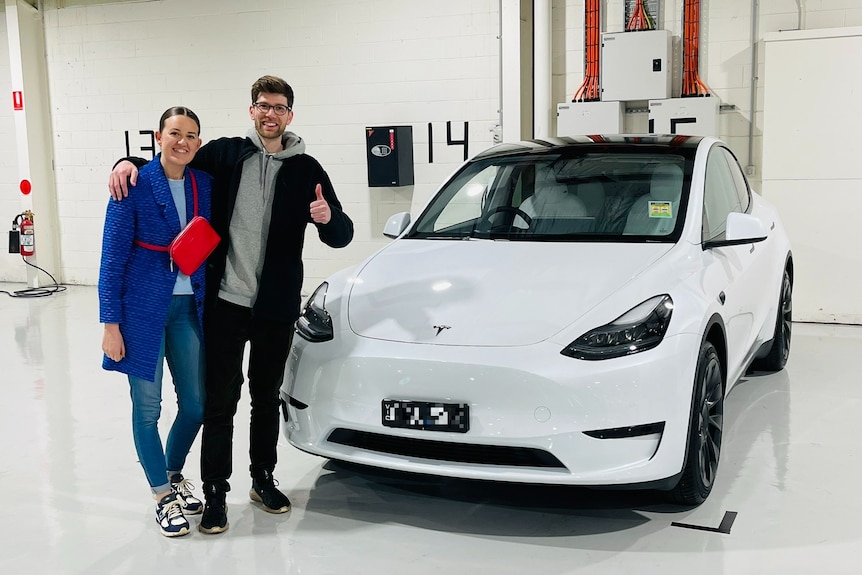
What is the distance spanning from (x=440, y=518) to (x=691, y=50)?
5189mm

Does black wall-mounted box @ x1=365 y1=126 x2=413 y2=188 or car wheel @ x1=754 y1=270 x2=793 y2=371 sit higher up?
black wall-mounted box @ x1=365 y1=126 x2=413 y2=188

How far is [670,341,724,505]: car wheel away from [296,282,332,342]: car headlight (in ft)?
4.14

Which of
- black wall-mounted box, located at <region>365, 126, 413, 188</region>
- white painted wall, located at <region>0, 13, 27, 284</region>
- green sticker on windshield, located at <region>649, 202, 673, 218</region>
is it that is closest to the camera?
green sticker on windshield, located at <region>649, 202, 673, 218</region>

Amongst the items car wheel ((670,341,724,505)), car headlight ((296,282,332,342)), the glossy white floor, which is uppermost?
car headlight ((296,282,332,342))

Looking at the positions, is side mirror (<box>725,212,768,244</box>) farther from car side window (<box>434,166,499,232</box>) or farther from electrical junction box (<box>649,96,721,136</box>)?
electrical junction box (<box>649,96,721,136</box>)

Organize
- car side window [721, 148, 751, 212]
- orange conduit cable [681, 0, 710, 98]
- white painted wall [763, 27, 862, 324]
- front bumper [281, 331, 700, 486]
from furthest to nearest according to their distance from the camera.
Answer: orange conduit cable [681, 0, 710, 98], white painted wall [763, 27, 862, 324], car side window [721, 148, 751, 212], front bumper [281, 331, 700, 486]

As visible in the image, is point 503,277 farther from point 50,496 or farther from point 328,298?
point 50,496

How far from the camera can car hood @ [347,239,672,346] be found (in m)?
2.96

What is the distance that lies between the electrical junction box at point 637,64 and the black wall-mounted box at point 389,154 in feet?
6.07

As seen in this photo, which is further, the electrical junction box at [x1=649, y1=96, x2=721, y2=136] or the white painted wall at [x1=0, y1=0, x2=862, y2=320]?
the white painted wall at [x1=0, y1=0, x2=862, y2=320]

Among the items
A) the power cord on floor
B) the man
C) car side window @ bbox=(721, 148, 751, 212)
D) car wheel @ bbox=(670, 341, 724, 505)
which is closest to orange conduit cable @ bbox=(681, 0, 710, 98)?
car side window @ bbox=(721, 148, 751, 212)

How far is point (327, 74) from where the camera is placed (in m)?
8.45

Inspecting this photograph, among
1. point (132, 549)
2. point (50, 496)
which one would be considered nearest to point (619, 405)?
point (132, 549)

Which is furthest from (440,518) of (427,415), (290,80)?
(290,80)
